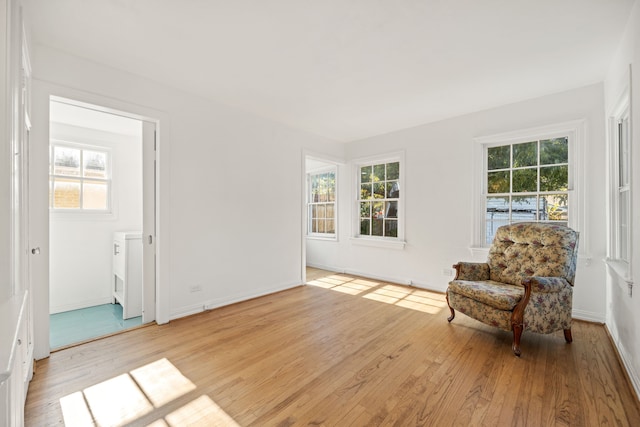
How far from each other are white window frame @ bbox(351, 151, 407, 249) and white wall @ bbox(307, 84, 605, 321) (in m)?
0.08

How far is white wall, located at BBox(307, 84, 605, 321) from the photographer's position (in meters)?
3.09

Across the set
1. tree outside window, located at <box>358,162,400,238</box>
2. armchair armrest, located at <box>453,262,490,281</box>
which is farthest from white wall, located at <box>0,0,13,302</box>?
tree outside window, located at <box>358,162,400,238</box>

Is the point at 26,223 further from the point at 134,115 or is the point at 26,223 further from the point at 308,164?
the point at 308,164

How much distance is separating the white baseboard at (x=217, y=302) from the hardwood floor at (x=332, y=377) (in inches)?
8.5

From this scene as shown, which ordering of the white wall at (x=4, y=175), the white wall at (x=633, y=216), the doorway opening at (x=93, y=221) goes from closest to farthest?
the white wall at (x=4, y=175), the white wall at (x=633, y=216), the doorway opening at (x=93, y=221)

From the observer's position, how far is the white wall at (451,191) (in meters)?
3.09

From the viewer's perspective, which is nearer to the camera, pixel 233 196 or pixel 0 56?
pixel 0 56

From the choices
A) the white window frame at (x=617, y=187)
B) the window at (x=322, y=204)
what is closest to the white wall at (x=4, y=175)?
the white window frame at (x=617, y=187)

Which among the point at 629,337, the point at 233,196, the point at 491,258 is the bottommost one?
the point at 629,337

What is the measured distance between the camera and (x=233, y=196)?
148 inches

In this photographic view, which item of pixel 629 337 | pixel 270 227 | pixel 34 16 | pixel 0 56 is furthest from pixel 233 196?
pixel 629 337

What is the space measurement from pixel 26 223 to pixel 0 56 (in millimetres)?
1368

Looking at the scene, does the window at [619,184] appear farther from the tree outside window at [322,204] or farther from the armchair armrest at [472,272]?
the tree outside window at [322,204]

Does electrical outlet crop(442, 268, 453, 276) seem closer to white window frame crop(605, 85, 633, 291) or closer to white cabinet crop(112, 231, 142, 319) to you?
white window frame crop(605, 85, 633, 291)
